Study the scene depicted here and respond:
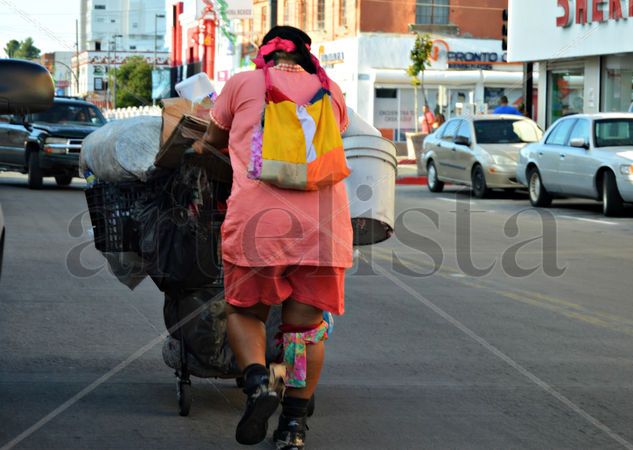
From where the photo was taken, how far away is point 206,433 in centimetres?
541

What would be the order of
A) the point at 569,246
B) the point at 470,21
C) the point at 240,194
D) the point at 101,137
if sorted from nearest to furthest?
the point at 240,194, the point at 101,137, the point at 569,246, the point at 470,21

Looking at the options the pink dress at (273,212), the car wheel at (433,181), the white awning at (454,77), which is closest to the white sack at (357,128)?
the pink dress at (273,212)

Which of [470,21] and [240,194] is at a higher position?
[470,21]

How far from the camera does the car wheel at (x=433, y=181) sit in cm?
2497

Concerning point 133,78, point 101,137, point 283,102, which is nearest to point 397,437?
point 283,102

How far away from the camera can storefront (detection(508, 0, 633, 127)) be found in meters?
28.8

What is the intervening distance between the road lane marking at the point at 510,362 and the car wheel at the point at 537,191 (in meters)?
9.75

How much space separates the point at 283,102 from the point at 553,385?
101 inches

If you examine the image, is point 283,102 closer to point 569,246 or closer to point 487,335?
point 487,335

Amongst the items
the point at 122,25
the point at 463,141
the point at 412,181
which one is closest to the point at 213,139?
the point at 463,141

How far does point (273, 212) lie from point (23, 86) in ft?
4.08

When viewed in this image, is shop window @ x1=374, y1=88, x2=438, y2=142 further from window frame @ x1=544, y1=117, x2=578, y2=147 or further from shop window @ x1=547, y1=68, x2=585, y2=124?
window frame @ x1=544, y1=117, x2=578, y2=147

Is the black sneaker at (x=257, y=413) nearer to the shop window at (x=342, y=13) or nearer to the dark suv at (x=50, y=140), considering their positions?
the dark suv at (x=50, y=140)

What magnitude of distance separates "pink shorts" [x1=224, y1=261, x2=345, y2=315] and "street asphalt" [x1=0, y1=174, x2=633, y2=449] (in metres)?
0.69
